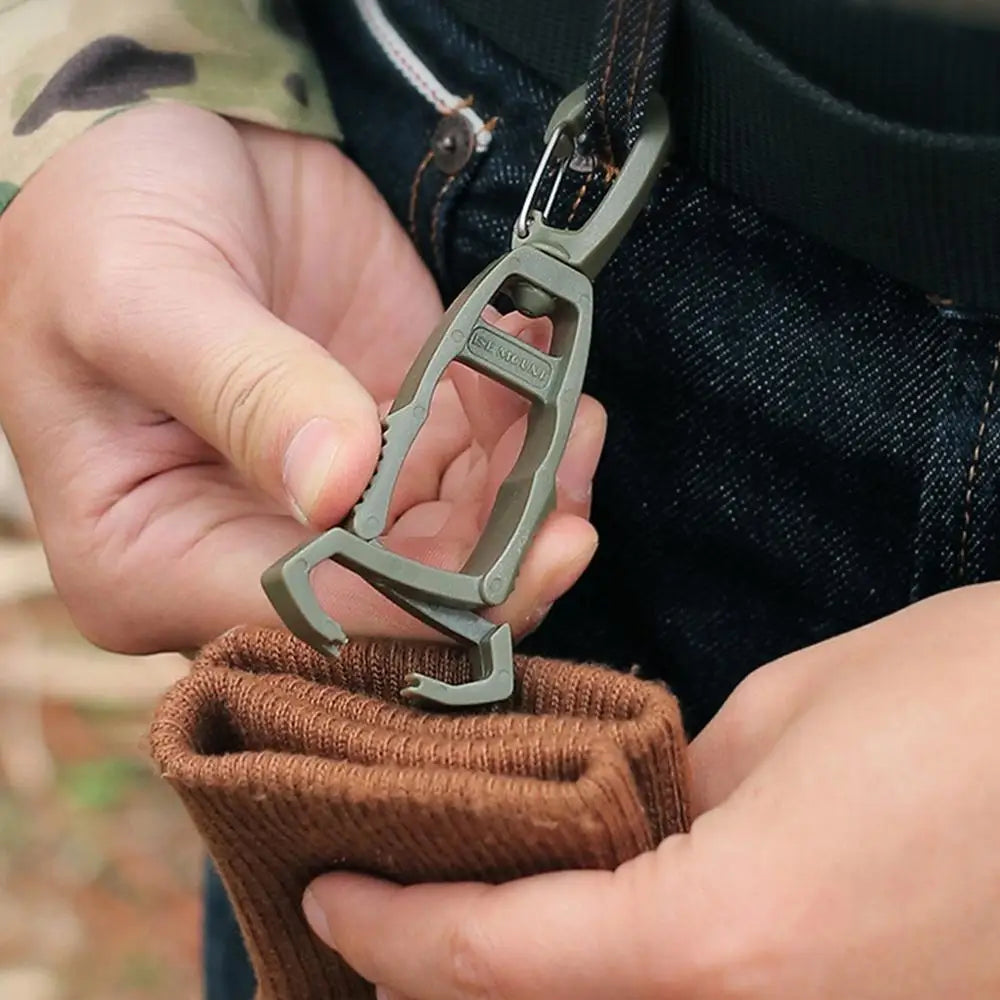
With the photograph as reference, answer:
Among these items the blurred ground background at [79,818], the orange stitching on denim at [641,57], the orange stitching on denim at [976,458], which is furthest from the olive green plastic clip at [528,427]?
the blurred ground background at [79,818]

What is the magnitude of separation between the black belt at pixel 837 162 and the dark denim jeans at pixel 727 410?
1cm

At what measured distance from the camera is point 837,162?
0.47 meters

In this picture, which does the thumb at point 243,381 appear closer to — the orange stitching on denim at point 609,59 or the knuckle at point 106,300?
the knuckle at point 106,300

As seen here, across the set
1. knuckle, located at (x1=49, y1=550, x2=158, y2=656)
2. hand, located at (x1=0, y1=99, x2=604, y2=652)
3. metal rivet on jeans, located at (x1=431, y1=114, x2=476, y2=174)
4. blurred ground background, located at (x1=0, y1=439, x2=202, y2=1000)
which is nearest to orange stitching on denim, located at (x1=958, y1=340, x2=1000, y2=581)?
hand, located at (x1=0, y1=99, x2=604, y2=652)

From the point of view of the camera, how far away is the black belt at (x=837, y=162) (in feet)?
1.49

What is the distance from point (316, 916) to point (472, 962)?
0.08 m

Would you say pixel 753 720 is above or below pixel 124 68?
below

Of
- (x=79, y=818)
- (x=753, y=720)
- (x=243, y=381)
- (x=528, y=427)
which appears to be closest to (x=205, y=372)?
(x=243, y=381)

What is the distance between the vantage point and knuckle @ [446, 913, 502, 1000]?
0.37m

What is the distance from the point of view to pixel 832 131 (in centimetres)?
47

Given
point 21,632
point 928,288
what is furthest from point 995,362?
point 21,632

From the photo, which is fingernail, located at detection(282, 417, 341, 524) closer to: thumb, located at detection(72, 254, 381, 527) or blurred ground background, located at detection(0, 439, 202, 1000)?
thumb, located at detection(72, 254, 381, 527)

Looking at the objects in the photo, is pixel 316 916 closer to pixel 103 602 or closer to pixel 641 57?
pixel 103 602

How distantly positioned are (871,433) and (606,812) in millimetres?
207
